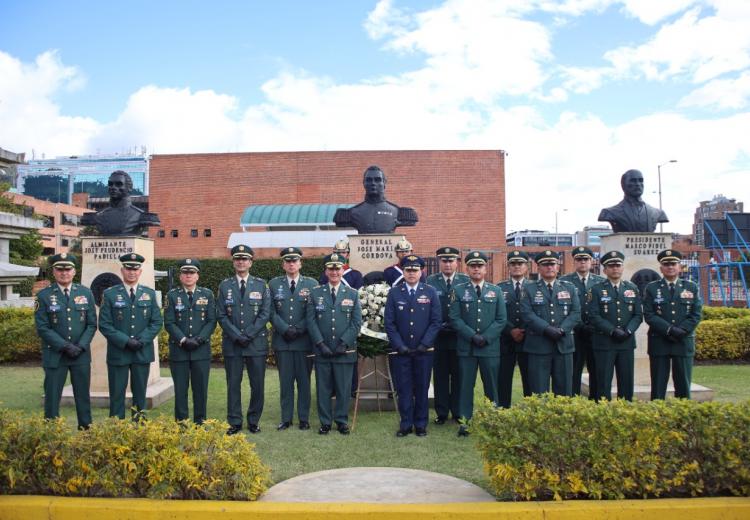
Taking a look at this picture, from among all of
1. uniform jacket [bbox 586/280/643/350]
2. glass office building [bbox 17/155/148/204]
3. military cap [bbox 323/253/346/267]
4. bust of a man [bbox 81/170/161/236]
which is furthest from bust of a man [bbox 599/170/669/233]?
glass office building [bbox 17/155/148/204]

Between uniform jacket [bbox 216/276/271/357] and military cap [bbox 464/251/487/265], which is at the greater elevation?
military cap [bbox 464/251/487/265]

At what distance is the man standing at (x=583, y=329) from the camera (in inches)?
244

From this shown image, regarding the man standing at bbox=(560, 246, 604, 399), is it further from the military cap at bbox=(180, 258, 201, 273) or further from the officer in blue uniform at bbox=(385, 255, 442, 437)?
the military cap at bbox=(180, 258, 201, 273)

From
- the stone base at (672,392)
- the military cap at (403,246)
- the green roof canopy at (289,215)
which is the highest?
the green roof canopy at (289,215)

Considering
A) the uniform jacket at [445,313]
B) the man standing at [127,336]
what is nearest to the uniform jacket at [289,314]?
the man standing at [127,336]

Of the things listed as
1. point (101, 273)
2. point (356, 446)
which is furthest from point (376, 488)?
point (101, 273)

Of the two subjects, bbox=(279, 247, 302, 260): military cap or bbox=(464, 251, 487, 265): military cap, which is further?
bbox=(279, 247, 302, 260): military cap

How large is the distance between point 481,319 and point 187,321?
2.86 meters

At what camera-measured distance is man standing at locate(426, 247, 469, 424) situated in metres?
6.03

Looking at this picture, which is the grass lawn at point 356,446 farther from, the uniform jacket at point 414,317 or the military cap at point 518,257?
the military cap at point 518,257

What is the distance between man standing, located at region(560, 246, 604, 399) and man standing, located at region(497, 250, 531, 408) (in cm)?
49

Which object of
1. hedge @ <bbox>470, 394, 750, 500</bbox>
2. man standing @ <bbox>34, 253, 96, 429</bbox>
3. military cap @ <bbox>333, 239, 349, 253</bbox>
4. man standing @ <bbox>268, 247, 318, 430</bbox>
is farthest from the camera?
military cap @ <bbox>333, 239, 349, 253</bbox>

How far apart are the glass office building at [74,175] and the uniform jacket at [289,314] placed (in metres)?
78.1

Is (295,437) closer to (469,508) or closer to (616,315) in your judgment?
(469,508)
